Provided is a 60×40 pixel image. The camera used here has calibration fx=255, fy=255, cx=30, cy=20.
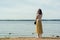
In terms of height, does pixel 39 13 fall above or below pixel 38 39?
above

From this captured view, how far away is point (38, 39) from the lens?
14492 millimetres

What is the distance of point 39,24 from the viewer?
1447cm

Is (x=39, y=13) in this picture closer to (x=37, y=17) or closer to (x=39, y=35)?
(x=37, y=17)

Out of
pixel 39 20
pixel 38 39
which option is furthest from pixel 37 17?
pixel 38 39

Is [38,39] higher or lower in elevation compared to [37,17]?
lower

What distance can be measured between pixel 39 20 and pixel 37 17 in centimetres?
20

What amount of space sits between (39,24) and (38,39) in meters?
0.85

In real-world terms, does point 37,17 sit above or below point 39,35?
above

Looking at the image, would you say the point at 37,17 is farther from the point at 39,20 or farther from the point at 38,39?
the point at 38,39

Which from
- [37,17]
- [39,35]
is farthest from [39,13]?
[39,35]

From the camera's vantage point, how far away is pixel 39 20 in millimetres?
14438

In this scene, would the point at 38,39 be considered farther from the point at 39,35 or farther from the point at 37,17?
the point at 37,17

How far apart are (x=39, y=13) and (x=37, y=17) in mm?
256

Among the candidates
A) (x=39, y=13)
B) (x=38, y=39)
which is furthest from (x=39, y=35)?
(x=39, y=13)
